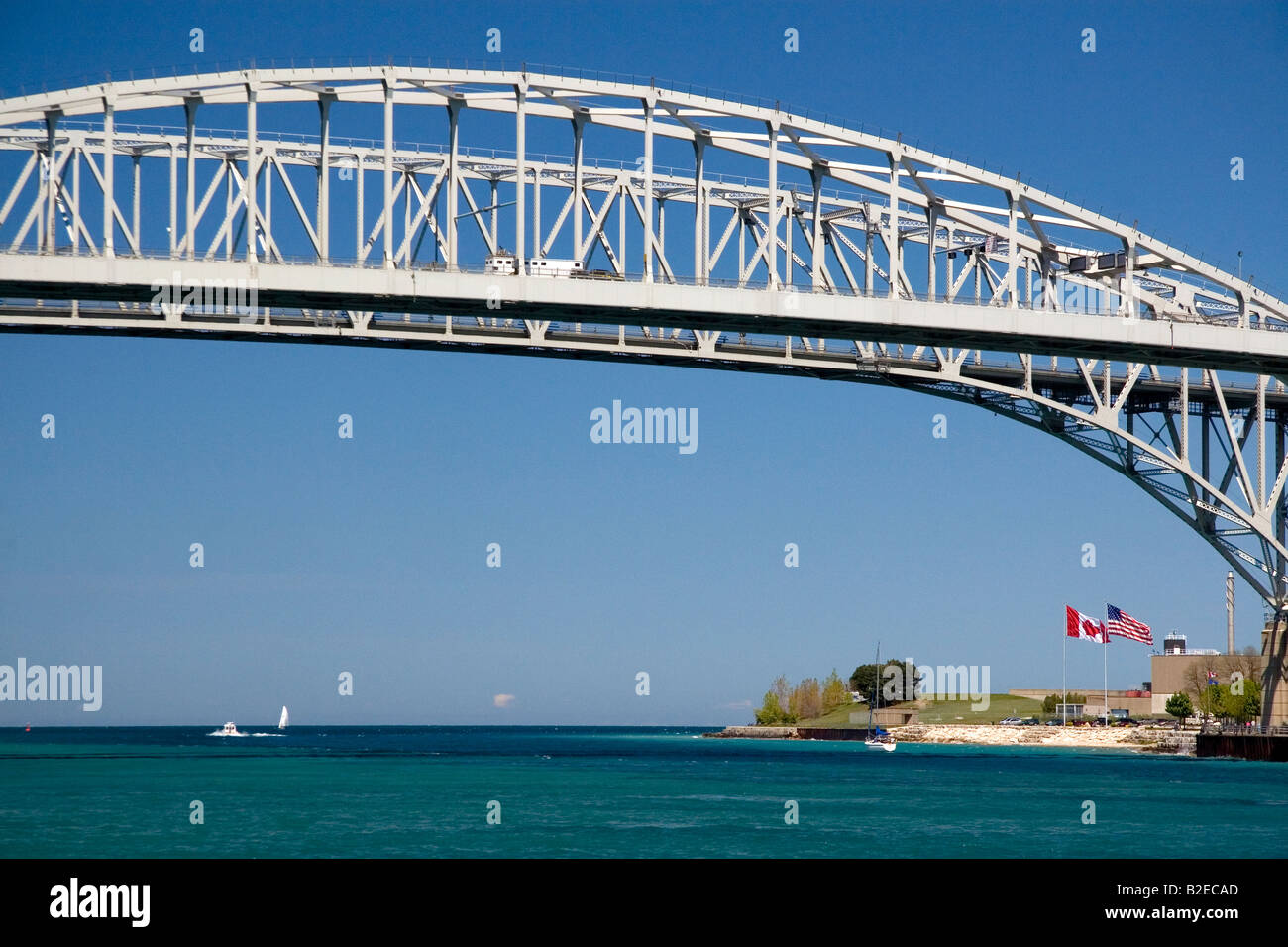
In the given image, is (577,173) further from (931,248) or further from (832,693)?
(832,693)

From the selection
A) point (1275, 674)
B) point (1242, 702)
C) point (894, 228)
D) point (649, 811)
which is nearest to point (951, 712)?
point (1242, 702)

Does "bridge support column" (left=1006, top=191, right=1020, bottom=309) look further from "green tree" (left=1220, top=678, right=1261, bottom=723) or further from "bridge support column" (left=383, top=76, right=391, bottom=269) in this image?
"green tree" (left=1220, top=678, right=1261, bottom=723)

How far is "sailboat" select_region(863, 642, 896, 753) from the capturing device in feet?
366

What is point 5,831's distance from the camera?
121 ft

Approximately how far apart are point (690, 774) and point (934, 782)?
469 inches

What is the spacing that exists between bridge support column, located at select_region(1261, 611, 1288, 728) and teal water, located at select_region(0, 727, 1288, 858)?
244 centimetres

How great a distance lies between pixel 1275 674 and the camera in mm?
62250

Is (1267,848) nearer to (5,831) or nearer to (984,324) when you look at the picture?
(984,324)

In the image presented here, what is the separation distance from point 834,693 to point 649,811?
117 metres

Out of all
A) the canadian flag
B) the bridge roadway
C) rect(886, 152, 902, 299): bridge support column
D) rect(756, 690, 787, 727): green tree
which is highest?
rect(886, 152, 902, 299): bridge support column

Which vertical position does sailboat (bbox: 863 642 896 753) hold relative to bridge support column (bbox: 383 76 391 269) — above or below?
below
